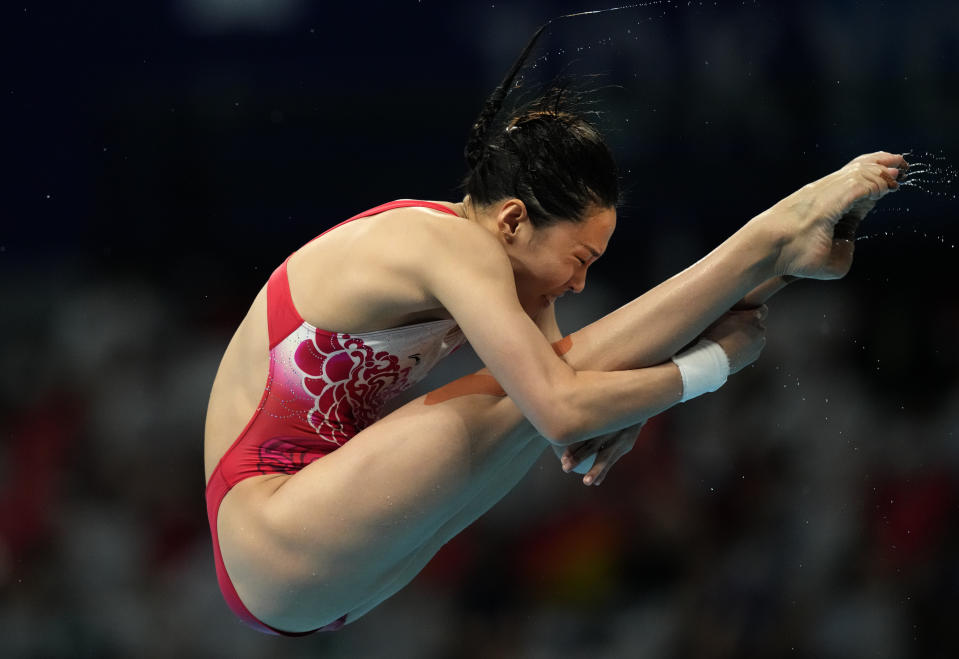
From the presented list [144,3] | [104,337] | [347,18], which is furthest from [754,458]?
[144,3]

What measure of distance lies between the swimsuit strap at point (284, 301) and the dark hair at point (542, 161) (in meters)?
0.10

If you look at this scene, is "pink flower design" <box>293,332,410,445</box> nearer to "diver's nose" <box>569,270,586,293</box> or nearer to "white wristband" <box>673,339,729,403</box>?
"diver's nose" <box>569,270,586,293</box>

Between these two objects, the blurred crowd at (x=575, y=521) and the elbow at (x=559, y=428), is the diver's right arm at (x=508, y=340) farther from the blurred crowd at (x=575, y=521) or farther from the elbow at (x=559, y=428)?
the blurred crowd at (x=575, y=521)

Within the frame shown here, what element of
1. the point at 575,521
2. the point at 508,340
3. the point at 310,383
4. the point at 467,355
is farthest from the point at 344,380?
the point at 575,521

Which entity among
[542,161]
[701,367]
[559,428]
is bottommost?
[701,367]

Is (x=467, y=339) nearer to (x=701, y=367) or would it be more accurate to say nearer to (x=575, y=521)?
(x=701, y=367)

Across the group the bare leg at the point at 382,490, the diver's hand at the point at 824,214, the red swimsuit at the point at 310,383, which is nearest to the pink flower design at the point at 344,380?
the red swimsuit at the point at 310,383

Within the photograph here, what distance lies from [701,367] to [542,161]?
0.41m

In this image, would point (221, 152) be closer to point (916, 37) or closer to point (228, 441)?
point (228, 441)

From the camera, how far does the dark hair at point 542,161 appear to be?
1.57 meters

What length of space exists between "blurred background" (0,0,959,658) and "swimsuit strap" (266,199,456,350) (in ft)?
4.31

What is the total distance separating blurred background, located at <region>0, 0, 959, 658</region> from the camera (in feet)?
9.56

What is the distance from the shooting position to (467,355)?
3094mm

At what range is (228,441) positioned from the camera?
1.74 meters
